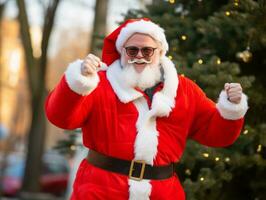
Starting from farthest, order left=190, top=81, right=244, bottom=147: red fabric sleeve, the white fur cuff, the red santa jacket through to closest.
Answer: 1. left=190, top=81, right=244, bottom=147: red fabric sleeve
2. the red santa jacket
3. the white fur cuff

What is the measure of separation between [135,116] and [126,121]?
0.06 meters

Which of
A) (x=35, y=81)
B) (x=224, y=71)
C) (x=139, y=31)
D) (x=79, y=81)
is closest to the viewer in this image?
(x=79, y=81)

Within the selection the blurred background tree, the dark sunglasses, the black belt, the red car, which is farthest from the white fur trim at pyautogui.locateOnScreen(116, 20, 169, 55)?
the red car

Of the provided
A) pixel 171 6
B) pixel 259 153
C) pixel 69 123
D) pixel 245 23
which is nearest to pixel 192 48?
pixel 171 6

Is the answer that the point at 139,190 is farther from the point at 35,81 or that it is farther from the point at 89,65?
the point at 35,81

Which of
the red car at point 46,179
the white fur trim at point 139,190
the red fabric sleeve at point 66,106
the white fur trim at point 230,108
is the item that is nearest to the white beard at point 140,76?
the red fabric sleeve at point 66,106

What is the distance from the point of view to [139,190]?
3275 millimetres

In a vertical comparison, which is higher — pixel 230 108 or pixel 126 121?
pixel 230 108

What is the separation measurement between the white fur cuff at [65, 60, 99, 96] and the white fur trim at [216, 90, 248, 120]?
0.79 metres

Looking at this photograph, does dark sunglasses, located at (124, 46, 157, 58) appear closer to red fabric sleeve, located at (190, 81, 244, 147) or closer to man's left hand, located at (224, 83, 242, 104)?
red fabric sleeve, located at (190, 81, 244, 147)

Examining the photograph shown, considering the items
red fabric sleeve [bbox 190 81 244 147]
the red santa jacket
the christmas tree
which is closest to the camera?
the red santa jacket

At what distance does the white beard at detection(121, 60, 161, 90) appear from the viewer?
341 cm

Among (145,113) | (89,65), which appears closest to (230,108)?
(145,113)

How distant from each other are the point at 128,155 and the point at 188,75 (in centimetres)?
161
